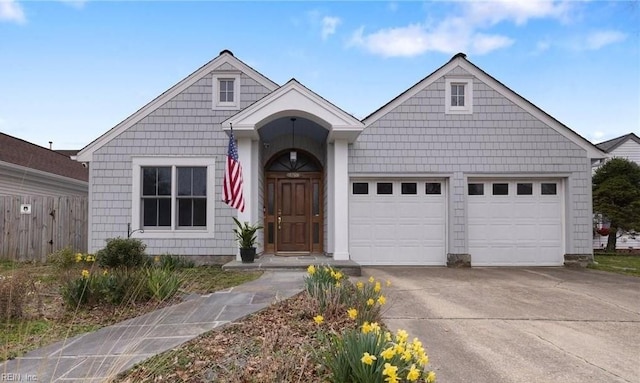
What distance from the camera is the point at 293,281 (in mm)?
7004

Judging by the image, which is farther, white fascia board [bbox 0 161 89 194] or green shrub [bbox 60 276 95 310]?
white fascia board [bbox 0 161 89 194]

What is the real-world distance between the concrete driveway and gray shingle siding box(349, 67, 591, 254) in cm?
300

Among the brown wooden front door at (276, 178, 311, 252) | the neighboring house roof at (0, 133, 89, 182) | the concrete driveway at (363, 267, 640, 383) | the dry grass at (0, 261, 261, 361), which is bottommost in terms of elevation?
the concrete driveway at (363, 267, 640, 383)

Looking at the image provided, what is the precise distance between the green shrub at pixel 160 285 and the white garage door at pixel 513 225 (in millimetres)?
7774

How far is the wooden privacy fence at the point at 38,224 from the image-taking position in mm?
10961

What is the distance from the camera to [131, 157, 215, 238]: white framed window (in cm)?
1001

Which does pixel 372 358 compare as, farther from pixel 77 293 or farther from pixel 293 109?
pixel 293 109

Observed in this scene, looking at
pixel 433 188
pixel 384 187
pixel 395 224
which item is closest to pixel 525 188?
pixel 433 188

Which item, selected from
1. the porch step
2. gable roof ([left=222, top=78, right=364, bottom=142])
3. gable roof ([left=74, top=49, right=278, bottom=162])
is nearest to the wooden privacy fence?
gable roof ([left=74, top=49, right=278, bottom=162])

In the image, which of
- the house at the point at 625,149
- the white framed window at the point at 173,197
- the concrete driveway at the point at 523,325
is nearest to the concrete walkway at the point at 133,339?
the concrete driveway at the point at 523,325

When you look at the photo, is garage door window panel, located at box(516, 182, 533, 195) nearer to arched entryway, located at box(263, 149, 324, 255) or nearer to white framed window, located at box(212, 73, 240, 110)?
arched entryway, located at box(263, 149, 324, 255)

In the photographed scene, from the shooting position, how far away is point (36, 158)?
48.3ft

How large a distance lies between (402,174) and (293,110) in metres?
3.47

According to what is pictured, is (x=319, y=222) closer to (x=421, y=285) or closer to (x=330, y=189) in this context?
(x=330, y=189)
